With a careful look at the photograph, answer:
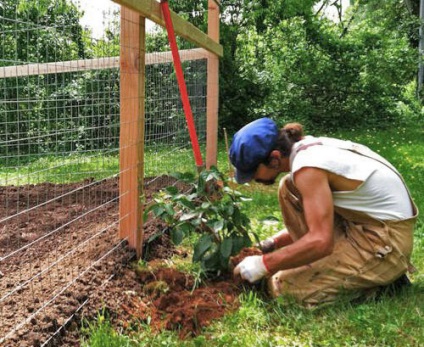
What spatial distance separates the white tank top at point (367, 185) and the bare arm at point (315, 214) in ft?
0.34

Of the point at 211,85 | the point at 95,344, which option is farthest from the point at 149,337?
the point at 211,85

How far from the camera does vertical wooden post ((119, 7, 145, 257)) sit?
2820 mm

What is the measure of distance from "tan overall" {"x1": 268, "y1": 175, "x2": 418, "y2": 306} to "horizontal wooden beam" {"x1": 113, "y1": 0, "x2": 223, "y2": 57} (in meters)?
1.44

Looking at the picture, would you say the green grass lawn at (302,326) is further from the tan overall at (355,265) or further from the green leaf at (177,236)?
the green leaf at (177,236)

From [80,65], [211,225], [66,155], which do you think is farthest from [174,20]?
[211,225]

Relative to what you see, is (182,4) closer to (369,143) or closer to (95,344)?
(369,143)

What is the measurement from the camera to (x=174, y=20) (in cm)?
347

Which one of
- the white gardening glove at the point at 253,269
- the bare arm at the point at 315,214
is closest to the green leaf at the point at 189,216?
the white gardening glove at the point at 253,269

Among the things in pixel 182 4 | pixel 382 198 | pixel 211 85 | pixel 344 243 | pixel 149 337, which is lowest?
pixel 149 337

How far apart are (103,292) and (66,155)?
128cm

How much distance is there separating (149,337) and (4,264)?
1.19 meters

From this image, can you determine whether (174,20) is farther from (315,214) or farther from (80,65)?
(315,214)

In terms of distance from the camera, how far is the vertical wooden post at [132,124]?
9.25 feet

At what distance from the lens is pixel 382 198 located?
2537mm
